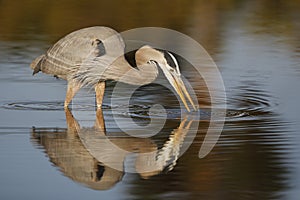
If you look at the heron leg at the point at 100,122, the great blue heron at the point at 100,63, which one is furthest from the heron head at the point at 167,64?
the heron leg at the point at 100,122

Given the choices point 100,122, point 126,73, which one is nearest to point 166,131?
point 100,122

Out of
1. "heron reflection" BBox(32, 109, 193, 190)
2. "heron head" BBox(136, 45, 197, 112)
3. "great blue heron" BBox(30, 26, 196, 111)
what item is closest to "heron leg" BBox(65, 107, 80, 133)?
"heron reflection" BBox(32, 109, 193, 190)

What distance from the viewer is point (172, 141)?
8.41 meters

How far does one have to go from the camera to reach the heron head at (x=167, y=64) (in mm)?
9422

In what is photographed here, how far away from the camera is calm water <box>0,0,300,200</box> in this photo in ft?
22.5

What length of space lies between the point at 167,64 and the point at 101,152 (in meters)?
Answer: 1.83

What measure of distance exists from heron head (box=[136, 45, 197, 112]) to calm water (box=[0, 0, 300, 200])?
249mm

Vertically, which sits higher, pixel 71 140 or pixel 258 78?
pixel 71 140

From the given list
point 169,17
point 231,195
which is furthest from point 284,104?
point 169,17

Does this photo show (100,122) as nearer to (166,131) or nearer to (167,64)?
(166,131)

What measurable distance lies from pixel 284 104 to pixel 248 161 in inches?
105

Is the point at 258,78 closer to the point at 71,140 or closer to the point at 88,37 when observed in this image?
the point at 88,37

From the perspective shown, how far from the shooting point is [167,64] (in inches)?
372

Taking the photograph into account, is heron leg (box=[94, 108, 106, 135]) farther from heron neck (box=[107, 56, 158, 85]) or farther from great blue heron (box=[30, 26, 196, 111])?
heron neck (box=[107, 56, 158, 85])
